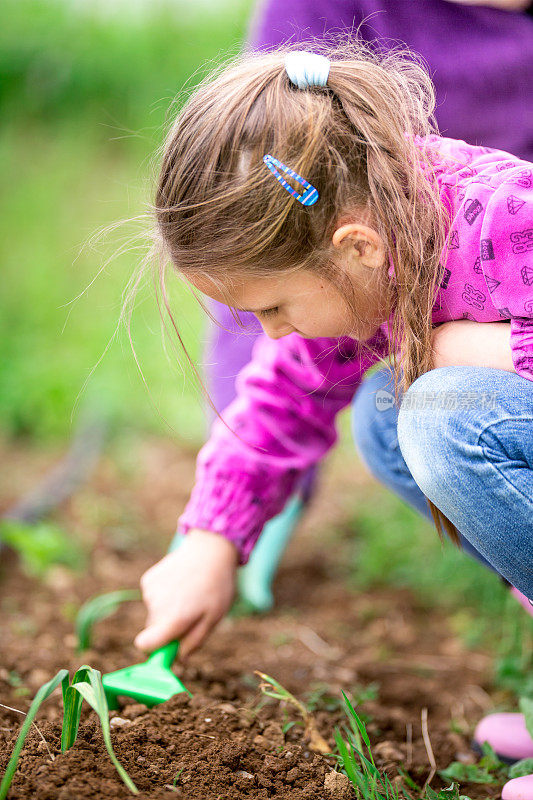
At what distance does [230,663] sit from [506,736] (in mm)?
530

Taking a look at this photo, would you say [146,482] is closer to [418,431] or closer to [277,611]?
[277,611]

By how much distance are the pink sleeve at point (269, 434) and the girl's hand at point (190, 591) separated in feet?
0.10

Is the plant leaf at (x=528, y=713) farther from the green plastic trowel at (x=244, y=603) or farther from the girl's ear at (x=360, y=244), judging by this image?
the girl's ear at (x=360, y=244)

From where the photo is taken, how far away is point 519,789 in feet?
3.38

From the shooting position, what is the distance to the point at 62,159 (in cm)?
467

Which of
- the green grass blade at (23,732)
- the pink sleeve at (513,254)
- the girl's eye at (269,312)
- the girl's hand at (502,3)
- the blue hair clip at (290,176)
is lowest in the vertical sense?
the green grass blade at (23,732)

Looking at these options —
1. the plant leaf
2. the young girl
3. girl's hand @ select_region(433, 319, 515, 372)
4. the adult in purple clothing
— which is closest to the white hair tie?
the young girl

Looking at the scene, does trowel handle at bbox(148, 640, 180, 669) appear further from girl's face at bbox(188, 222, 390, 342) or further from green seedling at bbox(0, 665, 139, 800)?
girl's face at bbox(188, 222, 390, 342)

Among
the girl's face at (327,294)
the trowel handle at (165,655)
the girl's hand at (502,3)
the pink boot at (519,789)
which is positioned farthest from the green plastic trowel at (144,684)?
the girl's hand at (502,3)

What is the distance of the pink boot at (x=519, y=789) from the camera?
1.02 metres

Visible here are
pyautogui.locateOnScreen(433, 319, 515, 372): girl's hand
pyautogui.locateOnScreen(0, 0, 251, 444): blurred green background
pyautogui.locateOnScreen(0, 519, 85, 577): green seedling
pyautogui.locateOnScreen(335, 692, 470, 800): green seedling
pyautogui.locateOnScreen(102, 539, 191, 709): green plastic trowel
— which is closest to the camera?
pyautogui.locateOnScreen(335, 692, 470, 800): green seedling

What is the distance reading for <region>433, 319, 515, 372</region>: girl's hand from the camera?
105cm

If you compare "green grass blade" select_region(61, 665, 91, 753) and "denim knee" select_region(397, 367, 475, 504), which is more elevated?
"denim knee" select_region(397, 367, 475, 504)

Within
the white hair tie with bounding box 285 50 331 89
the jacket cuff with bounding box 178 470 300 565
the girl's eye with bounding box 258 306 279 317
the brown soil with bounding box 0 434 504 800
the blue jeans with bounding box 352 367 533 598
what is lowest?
the brown soil with bounding box 0 434 504 800
